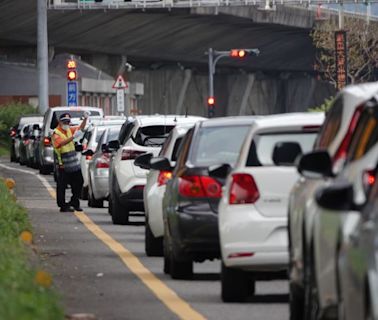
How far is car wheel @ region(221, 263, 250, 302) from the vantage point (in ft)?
49.8

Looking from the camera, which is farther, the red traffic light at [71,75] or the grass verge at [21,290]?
the red traffic light at [71,75]

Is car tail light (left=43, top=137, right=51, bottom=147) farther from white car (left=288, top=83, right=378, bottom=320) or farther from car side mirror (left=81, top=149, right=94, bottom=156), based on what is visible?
white car (left=288, top=83, right=378, bottom=320)

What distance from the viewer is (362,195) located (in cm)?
935

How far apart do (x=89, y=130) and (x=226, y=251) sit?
25.0 m

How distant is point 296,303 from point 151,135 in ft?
50.8

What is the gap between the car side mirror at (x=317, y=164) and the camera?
34.1 ft

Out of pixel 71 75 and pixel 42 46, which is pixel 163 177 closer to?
pixel 71 75

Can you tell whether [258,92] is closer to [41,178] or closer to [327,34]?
[327,34]

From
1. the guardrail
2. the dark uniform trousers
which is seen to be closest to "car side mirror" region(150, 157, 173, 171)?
the dark uniform trousers

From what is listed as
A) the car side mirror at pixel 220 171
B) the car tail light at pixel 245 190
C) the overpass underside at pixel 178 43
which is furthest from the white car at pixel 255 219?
the overpass underside at pixel 178 43

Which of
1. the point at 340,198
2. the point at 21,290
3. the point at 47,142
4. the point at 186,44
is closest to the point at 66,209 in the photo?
the point at 21,290

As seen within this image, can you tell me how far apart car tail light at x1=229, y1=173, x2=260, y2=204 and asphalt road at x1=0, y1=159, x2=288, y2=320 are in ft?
2.64

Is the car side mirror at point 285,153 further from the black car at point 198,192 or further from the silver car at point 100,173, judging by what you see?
the silver car at point 100,173

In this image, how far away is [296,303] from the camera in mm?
12539
